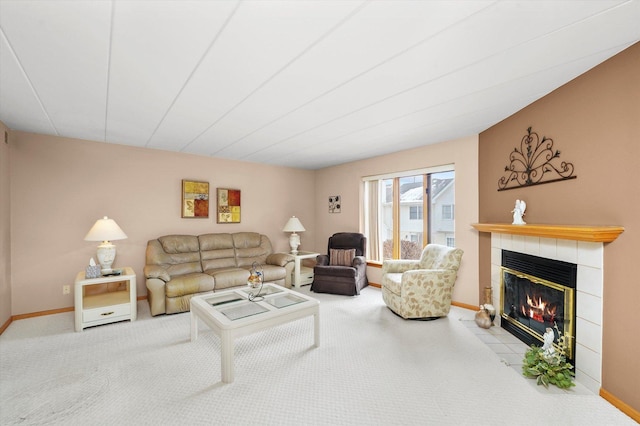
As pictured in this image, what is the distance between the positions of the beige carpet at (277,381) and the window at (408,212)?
1.81m

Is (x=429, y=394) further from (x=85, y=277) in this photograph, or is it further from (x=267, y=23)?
(x=85, y=277)

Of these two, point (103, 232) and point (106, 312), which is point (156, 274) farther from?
point (103, 232)

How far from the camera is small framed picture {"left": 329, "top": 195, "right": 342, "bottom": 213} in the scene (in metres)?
5.55

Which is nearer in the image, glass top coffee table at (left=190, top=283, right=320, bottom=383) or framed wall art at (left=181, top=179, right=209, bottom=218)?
glass top coffee table at (left=190, top=283, right=320, bottom=383)

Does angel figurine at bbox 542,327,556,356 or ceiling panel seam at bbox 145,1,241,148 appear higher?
ceiling panel seam at bbox 145,1,241,148

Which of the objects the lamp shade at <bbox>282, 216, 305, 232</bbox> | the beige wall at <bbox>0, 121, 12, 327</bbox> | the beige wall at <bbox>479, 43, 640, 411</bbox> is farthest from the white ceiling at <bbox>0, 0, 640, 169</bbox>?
the lamp shade at <bbox>282, 216, 305, 232</bbox>

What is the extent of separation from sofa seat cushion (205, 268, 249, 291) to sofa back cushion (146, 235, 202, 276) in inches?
13.0

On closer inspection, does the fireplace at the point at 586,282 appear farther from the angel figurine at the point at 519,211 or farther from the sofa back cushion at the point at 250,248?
the sofa back cushion at the point at 250,248

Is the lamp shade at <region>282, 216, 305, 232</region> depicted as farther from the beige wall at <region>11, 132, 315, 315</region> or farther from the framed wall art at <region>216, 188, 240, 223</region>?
the beige wall at <region>11, 132, 315, 315</region>

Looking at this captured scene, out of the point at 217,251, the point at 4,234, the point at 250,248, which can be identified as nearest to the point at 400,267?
the point at 250,248

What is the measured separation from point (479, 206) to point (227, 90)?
3275mm

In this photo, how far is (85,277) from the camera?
3227 mm

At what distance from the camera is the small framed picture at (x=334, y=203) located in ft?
18.2

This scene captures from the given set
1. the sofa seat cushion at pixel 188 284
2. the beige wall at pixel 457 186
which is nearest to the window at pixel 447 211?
the beige wall at pixel 457 186
